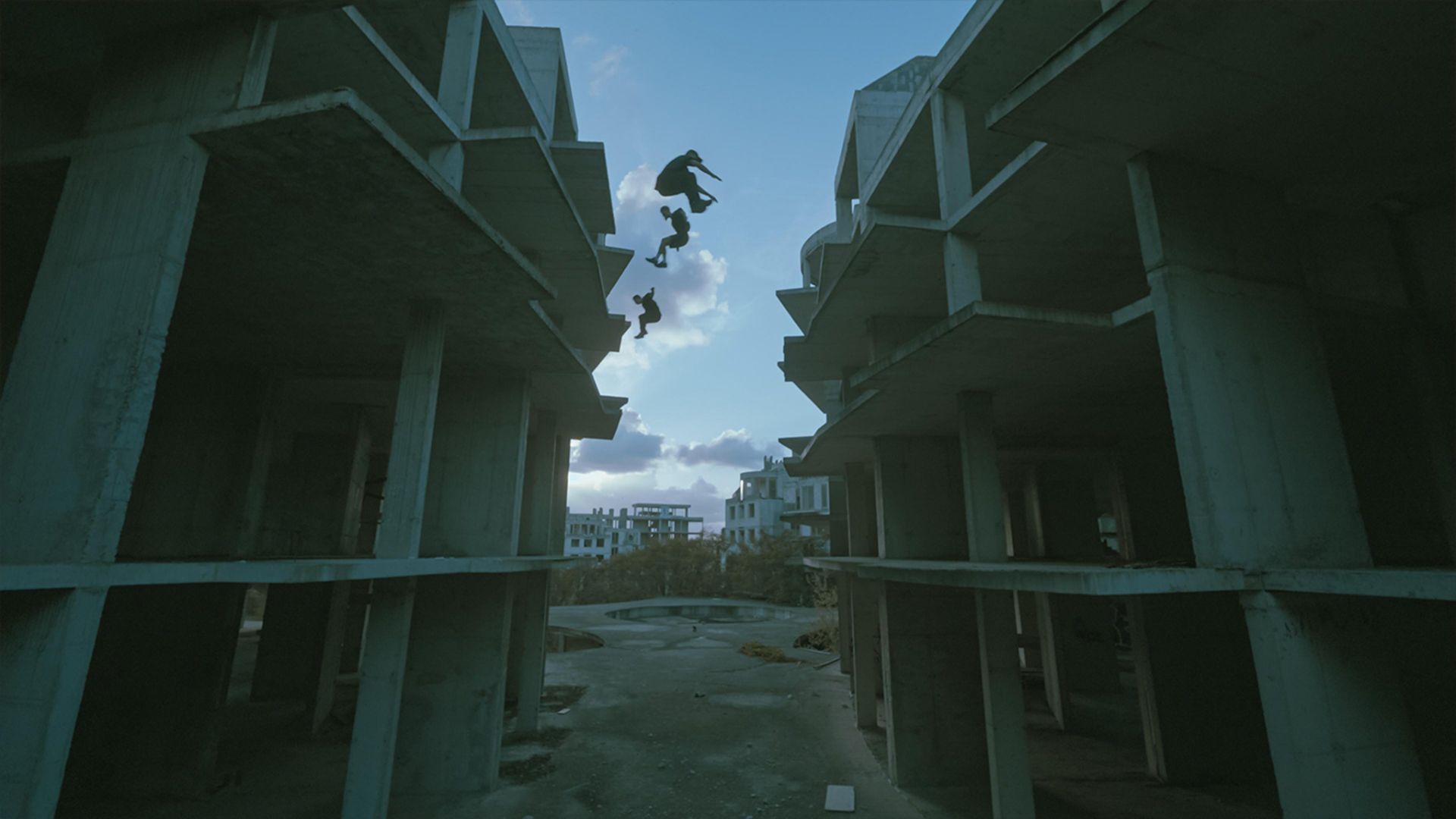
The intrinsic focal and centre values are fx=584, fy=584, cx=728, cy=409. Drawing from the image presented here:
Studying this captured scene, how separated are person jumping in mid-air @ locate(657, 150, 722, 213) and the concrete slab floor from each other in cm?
1181

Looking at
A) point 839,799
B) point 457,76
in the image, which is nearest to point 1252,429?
point 839,799

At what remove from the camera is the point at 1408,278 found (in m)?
6.27

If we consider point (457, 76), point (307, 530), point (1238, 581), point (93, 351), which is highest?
point (457, 76)

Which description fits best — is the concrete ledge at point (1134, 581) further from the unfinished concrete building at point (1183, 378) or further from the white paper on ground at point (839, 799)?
the white paper on ground at point (839, 799)

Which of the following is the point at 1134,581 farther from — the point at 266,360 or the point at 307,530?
the point at 307,530

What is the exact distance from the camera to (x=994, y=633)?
25.2 ft

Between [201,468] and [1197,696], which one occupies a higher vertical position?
[201,468]

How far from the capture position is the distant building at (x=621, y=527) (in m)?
74.9

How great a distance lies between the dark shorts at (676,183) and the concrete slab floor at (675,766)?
1197 cm

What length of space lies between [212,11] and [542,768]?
10.3 m

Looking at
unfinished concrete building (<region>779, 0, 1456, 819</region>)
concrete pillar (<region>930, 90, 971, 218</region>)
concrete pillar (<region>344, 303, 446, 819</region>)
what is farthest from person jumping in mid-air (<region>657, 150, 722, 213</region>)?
concrete pillar (<region>344, 303, 446, 819</region>)

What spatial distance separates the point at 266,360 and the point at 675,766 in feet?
Answer: 30.1

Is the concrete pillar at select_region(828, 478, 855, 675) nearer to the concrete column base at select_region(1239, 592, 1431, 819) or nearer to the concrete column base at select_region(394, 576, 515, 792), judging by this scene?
the concrete column base at select_region(394, 576, 515, 792)

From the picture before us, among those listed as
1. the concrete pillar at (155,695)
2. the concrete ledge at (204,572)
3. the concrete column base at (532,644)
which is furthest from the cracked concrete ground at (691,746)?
the concrete ledge at (204,572)
